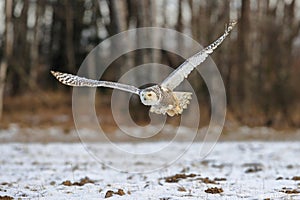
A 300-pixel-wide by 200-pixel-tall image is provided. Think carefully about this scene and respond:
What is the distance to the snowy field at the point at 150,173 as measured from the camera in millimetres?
8383

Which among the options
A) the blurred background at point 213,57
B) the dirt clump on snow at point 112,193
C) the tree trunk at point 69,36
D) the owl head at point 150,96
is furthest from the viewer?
the tree trunk at point 69,36

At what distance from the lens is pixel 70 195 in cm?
829

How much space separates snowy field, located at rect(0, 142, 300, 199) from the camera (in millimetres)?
8383

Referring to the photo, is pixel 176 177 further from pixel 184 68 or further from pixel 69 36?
pixel 69 36

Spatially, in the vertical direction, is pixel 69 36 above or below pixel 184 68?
above

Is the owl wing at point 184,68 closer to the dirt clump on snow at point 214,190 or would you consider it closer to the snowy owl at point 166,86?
the snowy owl at point 166,86

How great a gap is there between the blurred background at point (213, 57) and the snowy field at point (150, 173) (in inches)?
253

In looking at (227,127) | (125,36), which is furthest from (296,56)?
(125,36)

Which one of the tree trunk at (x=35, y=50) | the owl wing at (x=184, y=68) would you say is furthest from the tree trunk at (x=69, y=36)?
the owl wing at (x=184, y=68)

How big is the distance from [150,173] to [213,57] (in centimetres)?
1323

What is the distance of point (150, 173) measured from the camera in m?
11.0

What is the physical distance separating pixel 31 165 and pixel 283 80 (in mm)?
13097

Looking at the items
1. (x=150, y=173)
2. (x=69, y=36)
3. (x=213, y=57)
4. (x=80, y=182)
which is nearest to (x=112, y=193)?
(x=80, y=182)

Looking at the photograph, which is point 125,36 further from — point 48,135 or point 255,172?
point 255,172
